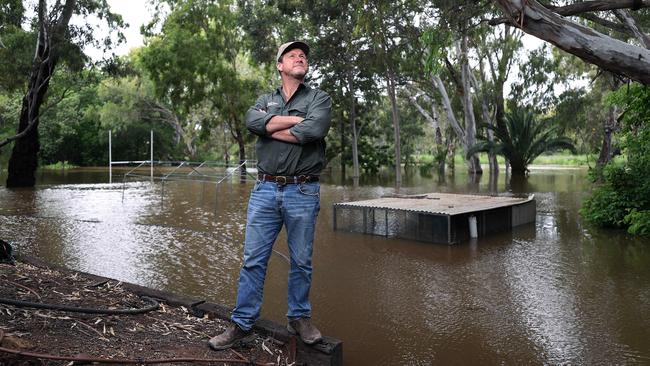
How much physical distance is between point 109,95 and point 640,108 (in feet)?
137

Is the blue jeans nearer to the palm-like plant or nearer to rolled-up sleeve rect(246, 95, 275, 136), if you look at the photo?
rolled-up sleeve rect(246, 95, 275, 136)

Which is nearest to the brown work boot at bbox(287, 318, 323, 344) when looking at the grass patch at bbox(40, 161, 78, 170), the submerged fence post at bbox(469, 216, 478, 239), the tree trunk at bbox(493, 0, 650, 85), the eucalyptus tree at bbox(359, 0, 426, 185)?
the tree trunk at bbox(493, 0, 650, 85)

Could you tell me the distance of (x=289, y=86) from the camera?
366cm

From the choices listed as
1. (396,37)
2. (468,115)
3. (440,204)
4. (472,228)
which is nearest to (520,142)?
→ (468,115)

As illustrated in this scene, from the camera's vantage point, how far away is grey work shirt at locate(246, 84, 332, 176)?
341cm

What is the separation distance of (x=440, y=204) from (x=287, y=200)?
275 inches

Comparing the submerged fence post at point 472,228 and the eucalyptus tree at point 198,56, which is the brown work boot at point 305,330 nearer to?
the submerged fence post at point 472,228

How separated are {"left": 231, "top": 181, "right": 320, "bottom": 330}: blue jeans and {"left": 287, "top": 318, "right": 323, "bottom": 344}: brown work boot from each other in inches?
10.4

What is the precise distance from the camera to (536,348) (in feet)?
13.5

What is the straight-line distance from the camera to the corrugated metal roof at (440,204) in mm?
9047

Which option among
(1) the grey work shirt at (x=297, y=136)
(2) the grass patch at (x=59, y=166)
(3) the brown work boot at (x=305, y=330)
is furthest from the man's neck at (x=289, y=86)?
(2) the grass patch at (x=59, y=166)

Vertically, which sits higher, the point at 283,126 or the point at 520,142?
the point at 520,142

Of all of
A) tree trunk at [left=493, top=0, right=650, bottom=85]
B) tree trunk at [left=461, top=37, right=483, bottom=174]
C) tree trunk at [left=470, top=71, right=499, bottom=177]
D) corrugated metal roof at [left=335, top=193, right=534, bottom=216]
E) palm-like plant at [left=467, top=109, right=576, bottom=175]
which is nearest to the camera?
tree trunk at [left=493, top=0, right=650, bottom=85]

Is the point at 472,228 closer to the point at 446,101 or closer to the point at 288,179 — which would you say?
the point at 288,179
